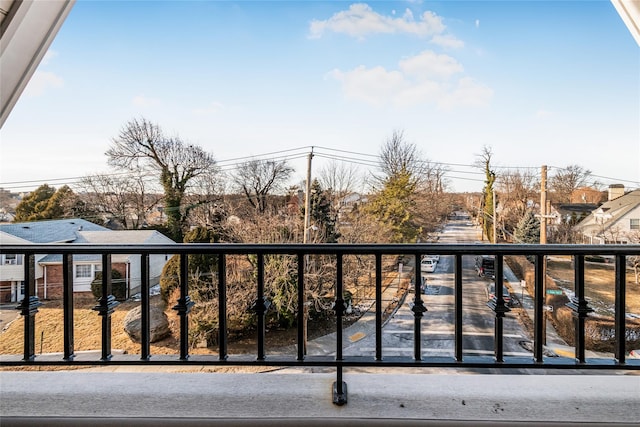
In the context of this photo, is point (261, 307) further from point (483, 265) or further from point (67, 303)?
point (483, 265)

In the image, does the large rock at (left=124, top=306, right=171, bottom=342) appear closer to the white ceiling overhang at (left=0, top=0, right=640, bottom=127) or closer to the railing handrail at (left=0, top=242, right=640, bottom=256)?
the railing handrail at (left=0, top=242, right=640, bottom=256)

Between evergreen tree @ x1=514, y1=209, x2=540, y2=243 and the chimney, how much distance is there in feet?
1.36

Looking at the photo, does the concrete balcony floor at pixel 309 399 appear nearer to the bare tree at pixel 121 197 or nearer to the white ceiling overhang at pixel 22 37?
the white ceiling overhang at pixel 22 37

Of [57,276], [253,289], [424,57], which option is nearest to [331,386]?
[57,276]

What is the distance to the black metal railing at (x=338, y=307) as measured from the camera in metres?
0.98

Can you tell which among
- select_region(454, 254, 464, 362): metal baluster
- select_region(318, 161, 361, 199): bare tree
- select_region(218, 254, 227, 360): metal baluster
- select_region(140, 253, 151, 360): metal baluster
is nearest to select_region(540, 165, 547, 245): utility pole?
select_region(454, 254, 464, 362): metal baluster

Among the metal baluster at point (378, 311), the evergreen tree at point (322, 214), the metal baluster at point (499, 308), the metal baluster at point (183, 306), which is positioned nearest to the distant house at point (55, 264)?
the metal baluster at point (183, 306)

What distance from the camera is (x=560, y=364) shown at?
1.00 metres

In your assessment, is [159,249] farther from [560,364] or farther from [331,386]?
[560,364]

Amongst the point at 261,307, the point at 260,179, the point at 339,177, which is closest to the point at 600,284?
the point at 261,307

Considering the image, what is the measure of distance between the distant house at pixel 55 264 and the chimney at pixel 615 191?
2.48 m

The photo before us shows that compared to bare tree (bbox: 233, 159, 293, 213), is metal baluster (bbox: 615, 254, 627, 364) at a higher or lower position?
lower

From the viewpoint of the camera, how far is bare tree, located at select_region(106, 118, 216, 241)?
7.25ft

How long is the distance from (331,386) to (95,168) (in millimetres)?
2686
